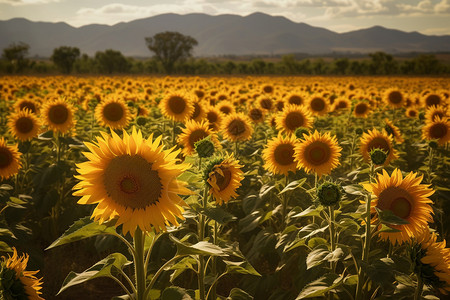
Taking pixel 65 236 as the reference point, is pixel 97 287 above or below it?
below

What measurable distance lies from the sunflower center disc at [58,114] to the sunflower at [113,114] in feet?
1.85

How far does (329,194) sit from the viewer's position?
9.08 ft

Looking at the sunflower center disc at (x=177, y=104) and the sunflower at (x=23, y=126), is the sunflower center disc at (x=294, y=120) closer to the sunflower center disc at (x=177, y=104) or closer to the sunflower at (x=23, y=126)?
the sunflower center disc at (x=177, y=104)

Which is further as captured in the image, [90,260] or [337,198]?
[90,260]

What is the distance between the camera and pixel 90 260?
18.1 ft

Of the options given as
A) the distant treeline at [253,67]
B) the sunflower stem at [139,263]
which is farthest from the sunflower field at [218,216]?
the distant treeline at [253,67]

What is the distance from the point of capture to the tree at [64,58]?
53625 millimetres

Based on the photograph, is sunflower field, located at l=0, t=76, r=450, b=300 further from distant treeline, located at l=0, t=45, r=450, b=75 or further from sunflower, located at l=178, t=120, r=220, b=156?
distant treeline, located at l=0, t=45, r=450, b=75

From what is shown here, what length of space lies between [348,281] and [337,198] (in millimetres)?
785

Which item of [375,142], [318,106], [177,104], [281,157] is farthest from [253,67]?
[281,157]

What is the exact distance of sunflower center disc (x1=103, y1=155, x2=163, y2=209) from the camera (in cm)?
203

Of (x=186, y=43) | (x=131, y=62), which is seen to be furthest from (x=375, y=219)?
(x=186, y=43)

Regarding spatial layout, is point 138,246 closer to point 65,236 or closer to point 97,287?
point 65,236

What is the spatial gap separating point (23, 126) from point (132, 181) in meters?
5.13
